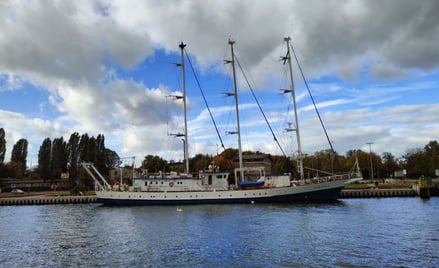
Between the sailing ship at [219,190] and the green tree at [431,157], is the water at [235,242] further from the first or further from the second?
the green tree at [431,157]

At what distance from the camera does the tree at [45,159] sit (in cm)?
9475

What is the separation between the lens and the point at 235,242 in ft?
63.9

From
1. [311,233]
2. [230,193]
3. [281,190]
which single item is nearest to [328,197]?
[281,190]

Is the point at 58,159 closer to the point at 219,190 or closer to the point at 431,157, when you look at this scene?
the point at 219,190

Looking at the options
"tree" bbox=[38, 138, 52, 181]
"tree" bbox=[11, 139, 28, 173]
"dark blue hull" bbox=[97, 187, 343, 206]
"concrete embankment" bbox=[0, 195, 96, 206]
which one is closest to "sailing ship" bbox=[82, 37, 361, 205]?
"dark blue hull" bbox=[97, 187, 343, 206]

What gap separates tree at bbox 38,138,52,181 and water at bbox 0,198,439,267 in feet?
236

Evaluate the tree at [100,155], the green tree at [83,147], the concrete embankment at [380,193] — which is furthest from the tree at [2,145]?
the concrete embankment at [380,193]

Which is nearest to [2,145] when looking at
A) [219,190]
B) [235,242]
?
[219,190]

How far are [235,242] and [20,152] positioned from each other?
109 meters

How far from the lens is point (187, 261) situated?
1557cm

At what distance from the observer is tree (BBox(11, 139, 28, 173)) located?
105688mm

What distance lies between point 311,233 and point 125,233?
1317cm

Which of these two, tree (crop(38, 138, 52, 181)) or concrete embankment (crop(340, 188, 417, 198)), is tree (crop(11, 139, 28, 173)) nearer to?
tree (crop(38, 138, 52, 181))

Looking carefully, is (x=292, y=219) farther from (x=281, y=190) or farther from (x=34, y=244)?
(x=34, y=244)
